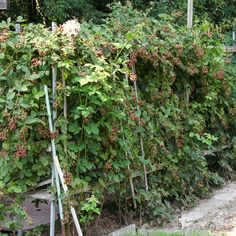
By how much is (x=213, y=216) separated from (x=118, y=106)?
72.6 inches

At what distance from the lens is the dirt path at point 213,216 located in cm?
573

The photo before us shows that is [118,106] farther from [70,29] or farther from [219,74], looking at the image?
[219,74]

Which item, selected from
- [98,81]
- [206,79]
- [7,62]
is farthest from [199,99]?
[7,62]

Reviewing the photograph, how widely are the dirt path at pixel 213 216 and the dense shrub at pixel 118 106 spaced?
19cm

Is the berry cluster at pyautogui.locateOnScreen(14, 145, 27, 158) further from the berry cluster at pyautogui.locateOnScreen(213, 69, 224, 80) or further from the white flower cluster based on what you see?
the berry cluster at pyautogui.locateOnScreen(213, 69, 224, 80)

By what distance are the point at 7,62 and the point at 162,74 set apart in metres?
1.96

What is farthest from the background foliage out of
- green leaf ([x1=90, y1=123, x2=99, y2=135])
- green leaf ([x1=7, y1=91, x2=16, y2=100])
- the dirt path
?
green leaf ([x1=7, y1=91, x2=16, y2=100])

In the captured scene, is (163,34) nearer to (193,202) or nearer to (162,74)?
(162,74)

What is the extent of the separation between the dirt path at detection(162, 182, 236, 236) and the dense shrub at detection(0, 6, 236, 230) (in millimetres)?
193

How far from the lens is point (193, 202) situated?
675 cm

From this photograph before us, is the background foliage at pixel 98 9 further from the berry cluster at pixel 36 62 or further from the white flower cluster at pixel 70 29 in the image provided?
the berry cluster at pixel 36 62

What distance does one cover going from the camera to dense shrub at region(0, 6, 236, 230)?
468 centimetres

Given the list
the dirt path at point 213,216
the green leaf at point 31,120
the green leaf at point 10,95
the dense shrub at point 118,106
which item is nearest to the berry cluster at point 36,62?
the dense shrub at point 118,106

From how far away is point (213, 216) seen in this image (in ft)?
20.4
